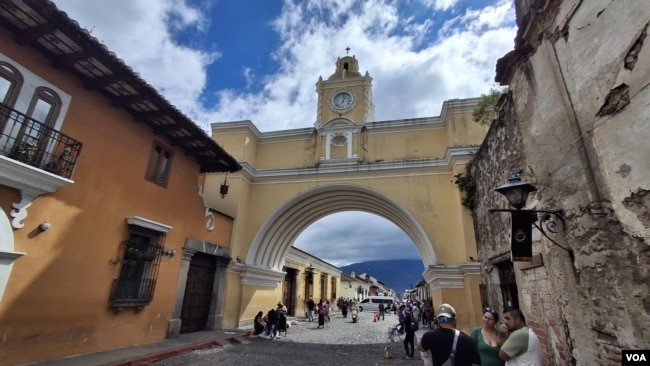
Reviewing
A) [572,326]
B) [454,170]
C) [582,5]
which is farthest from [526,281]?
[454,170]

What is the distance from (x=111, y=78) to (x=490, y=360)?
776 cm

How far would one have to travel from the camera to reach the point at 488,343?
3.10 m

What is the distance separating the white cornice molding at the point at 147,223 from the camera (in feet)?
23.5

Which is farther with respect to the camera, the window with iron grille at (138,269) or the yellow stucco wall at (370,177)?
the yellow stucco wall at (370,177)

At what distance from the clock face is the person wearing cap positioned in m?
12.2

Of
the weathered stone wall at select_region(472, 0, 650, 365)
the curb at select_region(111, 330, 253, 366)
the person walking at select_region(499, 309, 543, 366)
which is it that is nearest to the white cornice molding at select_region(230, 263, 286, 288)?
the curb at select_region(111, 330, 253, 366)

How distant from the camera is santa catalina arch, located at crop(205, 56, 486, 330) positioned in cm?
1102

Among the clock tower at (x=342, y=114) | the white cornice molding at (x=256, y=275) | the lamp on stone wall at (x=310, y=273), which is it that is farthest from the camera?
the lamp on stone wall at (x=310, y=273)

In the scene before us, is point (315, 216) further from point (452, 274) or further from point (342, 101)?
point (452, 274)

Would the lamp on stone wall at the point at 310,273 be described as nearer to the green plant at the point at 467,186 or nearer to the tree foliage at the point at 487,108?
the green plant at the point at 467,186

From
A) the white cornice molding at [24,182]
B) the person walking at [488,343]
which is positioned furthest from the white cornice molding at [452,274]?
the white cornice molding at [24,182]

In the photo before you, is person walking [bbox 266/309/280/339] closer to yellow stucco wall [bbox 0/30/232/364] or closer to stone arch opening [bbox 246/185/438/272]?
stone arch opening [bbox 246/185/438/272]

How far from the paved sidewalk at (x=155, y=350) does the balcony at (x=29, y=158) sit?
2.62 metres

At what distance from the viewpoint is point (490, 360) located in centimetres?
301
